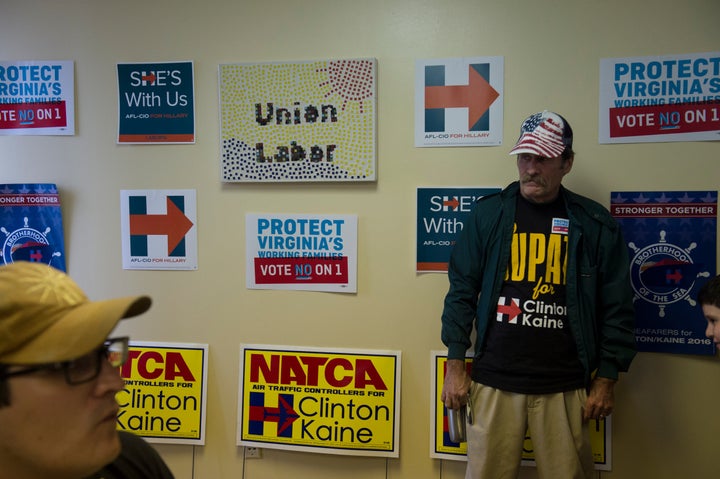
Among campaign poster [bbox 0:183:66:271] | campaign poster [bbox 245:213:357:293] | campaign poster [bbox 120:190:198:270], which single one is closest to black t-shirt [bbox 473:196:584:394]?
campaign poster [bbox 245:213:357:293]

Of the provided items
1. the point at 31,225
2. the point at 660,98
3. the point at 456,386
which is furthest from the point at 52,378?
the point at 660,98

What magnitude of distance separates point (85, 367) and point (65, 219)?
1715 mm

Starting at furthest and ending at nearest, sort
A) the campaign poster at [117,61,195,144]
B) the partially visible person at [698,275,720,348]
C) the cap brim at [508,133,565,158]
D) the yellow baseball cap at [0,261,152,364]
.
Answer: the campaign poster at [117,61,195,144]
the cap brim at [508,133,565,158]
the partially visible person at [698,275,720,348]
the yellow baseball cap at [0,261,152,364]

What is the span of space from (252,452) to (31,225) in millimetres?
1379

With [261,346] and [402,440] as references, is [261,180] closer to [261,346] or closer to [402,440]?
[261,346]

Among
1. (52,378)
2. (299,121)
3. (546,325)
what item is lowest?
(546,325)

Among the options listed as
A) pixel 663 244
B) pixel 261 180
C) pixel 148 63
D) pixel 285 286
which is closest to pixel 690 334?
pixel 663 244

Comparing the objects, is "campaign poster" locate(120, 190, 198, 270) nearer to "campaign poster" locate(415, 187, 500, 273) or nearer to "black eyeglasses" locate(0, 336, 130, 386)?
"campaign poster" locate(415, 187, 500, 273)

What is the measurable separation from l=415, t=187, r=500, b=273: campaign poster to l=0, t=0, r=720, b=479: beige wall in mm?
42

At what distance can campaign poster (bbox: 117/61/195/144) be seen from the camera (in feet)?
6.51

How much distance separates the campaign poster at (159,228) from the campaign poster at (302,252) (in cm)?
26

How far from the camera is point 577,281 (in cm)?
153

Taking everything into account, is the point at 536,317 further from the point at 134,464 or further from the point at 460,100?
the point at 134,464

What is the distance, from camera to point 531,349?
5.02 feet
